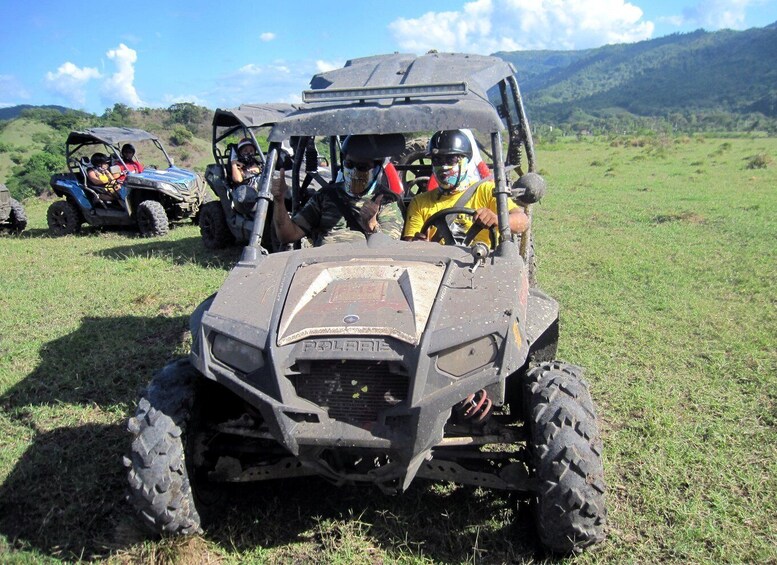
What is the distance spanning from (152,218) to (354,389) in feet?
32.3

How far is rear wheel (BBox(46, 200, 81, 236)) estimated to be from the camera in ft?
42.3

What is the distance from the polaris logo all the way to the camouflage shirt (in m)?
1.96

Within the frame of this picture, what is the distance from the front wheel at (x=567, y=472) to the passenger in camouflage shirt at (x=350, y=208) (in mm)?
2061

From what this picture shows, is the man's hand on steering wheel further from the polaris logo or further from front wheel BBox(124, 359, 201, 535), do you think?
front wheel BBox(124, 359, 201, 535)

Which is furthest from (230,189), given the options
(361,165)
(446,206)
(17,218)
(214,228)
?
(446,206)

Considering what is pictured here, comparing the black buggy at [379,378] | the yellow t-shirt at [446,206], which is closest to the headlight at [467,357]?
the black buggy at [379,378]

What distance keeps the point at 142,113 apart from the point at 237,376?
47.9 m

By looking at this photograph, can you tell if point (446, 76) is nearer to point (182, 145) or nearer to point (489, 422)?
point (489, 422)

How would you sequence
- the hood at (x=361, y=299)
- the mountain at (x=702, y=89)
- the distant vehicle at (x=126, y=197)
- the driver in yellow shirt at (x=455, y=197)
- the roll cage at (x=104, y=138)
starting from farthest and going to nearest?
1. the mountain at (x=702, y=89)
2. the roll cage at (x=104, y=138)
3. the distant vehicle at (x=126, y=197)
4. the driver in yellow shirt at (x=455, y=197)
5. the hood at (x=361, y=299)

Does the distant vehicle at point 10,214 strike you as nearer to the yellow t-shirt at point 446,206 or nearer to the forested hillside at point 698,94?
the yellow t-shirt at point 446,206

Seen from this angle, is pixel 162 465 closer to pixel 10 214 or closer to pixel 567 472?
pixel 567 472

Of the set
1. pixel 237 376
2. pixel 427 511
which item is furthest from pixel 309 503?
pixel 237 376

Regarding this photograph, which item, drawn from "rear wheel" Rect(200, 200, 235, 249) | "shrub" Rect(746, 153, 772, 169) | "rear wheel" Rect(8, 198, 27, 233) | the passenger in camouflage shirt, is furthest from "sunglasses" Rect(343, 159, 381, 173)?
"shrub" Rect(746, 153, 772, 169)

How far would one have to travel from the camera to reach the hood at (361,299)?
2912 mm
